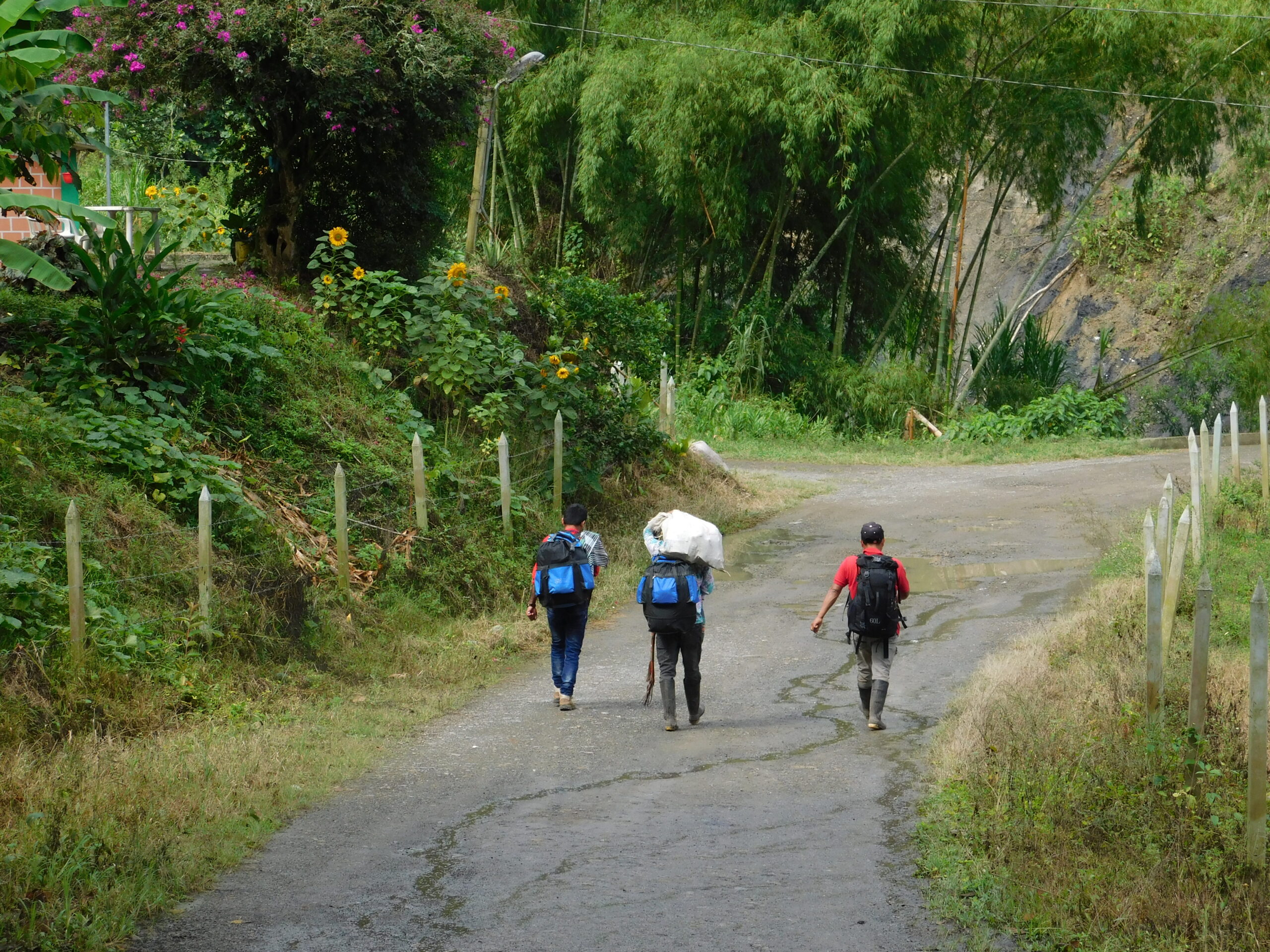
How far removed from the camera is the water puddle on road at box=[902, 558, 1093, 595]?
44.0 ft

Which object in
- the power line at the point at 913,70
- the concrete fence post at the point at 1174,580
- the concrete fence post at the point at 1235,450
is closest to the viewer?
the concrete fence post at the point at 1174,580

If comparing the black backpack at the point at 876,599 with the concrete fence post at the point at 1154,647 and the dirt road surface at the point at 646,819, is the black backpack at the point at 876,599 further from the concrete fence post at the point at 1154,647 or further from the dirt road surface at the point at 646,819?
the concrete fence post at the point at 1154,647

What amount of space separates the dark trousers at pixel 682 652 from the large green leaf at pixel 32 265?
4.33m

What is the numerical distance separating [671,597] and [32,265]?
456cm

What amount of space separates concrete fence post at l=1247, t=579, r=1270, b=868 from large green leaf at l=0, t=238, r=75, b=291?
698 cm

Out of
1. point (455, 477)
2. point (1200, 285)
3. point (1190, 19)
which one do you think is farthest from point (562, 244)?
point (1200, 285)

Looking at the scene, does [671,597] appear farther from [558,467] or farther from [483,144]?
[483,144]

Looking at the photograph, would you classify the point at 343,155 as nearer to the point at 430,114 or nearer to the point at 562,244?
the point at 430,114

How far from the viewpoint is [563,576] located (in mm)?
9148

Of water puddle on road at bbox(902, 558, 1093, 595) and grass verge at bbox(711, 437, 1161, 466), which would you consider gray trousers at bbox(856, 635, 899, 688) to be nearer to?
water puddle on road at bbox(902, 558, 1093, 595)

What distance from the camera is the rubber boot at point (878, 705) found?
28.5 feet

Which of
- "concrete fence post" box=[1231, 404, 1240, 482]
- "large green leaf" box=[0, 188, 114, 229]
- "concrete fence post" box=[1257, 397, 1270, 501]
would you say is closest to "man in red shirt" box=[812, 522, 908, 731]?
"large green leaf" box=[0, 188, 114, 229]

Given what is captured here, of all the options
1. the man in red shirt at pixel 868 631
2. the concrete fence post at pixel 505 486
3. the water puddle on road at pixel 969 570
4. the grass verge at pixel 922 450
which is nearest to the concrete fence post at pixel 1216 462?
the water puddle on road at pixel 969 570

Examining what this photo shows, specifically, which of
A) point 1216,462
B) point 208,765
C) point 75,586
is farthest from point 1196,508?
point 75,586
